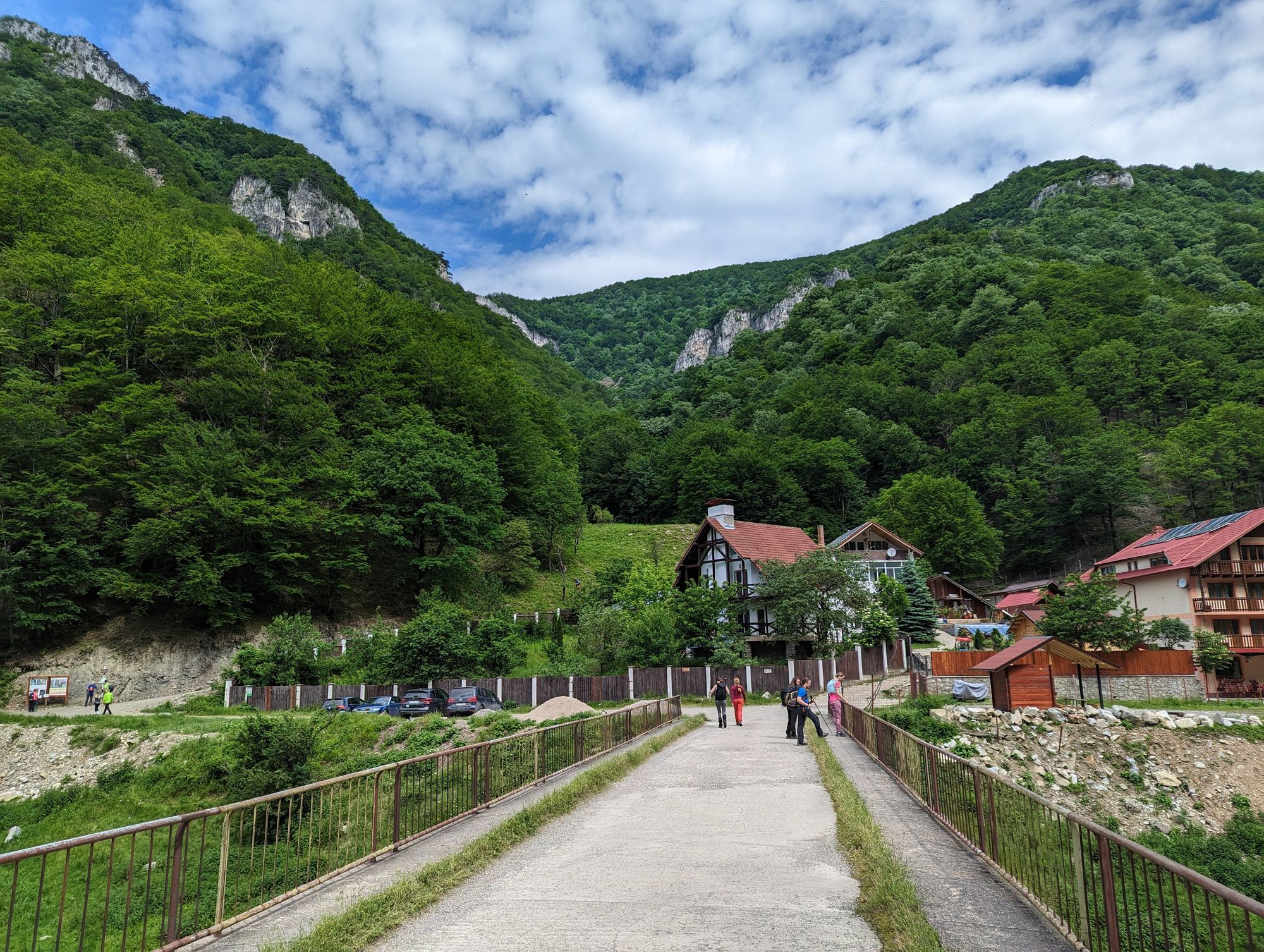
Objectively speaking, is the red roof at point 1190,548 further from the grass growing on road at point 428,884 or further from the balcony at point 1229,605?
the grass growing on road at point 428,884

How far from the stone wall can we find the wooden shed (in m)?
4.78

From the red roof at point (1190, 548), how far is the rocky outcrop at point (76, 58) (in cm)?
14775

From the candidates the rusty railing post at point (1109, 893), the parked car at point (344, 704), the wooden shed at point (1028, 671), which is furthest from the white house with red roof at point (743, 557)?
the rusty railing post at point (1109, 893)

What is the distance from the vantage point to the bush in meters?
18.4

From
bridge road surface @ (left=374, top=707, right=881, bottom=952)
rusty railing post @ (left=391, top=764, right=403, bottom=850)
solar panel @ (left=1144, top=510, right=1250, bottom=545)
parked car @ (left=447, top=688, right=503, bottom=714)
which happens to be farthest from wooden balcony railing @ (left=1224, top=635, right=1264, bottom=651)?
rusty railing post @ (left=391, top=764, right=403, bottom=850)

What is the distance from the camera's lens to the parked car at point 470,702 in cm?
2688

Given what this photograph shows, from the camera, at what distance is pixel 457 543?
45.1 m

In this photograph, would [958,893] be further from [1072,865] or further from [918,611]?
[918,611]

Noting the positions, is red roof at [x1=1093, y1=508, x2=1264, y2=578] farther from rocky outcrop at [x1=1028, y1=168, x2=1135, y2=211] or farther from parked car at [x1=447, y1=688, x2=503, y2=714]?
rocky outcrop at [x1=1028, y1=168, x2=1135, y2=211]

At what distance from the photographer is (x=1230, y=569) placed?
1576 inches

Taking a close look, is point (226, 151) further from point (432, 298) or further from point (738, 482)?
point (738, 482)

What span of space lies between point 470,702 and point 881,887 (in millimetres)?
23172

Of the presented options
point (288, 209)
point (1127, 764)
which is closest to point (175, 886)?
point (1127, 764)

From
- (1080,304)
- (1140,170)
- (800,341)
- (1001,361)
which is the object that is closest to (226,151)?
(800,341)
